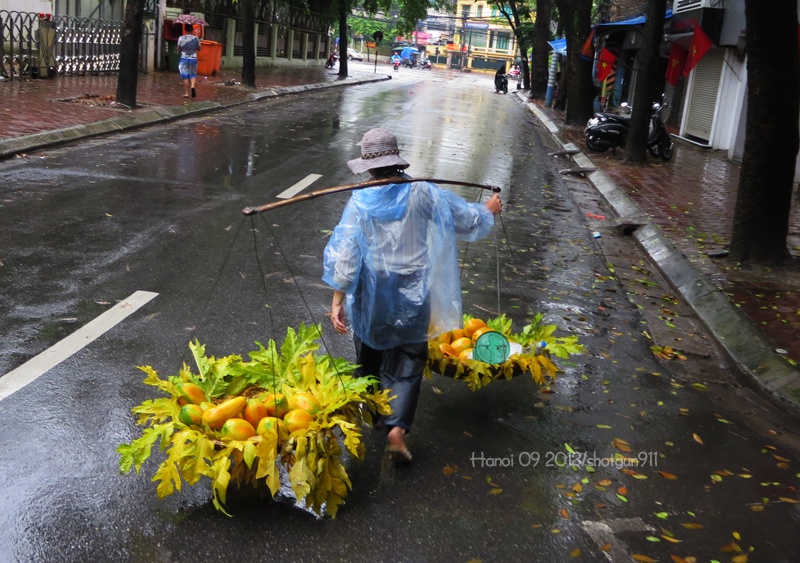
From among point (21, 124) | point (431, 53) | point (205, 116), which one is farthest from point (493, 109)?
point (431, 53)

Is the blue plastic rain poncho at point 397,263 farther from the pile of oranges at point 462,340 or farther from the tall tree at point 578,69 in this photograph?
the tall tree at point 578,69

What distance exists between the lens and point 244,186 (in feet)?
35.7

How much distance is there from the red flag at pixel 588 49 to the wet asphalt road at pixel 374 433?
1451 centimetres

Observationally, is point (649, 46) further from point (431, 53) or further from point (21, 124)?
point (431, 53)

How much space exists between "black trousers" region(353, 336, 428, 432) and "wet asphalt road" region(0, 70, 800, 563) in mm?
257

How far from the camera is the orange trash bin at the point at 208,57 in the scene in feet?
98.0

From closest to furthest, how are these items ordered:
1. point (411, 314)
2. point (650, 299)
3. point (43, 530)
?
point (43, 530) → point (411, 314) → point (650, 299)

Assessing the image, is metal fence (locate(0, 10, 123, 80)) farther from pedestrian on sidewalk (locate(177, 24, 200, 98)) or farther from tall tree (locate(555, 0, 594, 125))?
tall tree (locate(555, 0, 594, 125))

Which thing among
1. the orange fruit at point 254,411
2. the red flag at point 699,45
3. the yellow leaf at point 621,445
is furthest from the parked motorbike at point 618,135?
the orange fruit at point 254,411

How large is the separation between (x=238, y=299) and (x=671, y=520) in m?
3.61

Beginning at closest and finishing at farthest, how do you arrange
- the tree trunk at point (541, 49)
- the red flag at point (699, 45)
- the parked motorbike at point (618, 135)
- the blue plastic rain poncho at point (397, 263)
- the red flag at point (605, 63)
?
the blue plastic rain poncho at point (397, 263), the red flag at point (699, 45), the parked motorbike at point (618, 135), the red flag at point (605, 63), the tree trunk at point (541, 49)

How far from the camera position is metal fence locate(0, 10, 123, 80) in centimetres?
2034

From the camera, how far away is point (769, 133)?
8.18 m

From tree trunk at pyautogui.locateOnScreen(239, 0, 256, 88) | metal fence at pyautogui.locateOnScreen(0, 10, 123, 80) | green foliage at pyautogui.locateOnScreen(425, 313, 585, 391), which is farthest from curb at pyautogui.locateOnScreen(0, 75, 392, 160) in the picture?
green foliage at pyautogui.locateOnScreen(425, 313, 585, 391)
